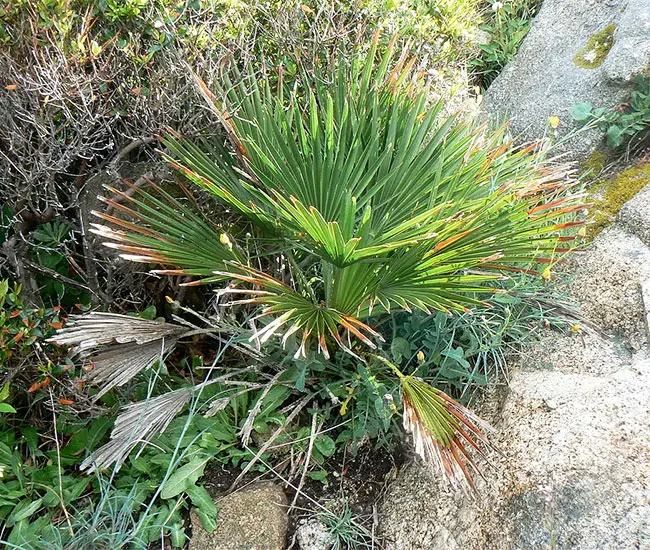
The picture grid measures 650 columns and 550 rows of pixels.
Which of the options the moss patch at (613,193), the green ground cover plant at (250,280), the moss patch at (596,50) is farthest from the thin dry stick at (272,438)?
the moss patch at (596,50)

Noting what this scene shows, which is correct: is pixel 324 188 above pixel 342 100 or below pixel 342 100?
below

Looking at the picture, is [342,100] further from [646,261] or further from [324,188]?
[646,261]

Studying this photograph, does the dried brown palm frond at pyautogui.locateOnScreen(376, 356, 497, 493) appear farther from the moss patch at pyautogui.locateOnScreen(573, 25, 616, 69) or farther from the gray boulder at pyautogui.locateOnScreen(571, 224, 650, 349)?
the moss patch at pyautogui.locateOnScreen(573, 25, 616, 69)

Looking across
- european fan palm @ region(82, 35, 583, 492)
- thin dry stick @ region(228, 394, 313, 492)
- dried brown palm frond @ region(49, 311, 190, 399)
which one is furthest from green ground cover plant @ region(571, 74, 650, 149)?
dried brown palm frond @ region(49, 311, 190, 399)

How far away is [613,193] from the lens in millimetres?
2984

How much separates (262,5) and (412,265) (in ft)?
5.46

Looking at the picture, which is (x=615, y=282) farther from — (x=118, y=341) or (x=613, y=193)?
(x=118, y=341)

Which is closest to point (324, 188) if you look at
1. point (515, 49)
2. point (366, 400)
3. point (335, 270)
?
point (335, 270)

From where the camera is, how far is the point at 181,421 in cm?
232

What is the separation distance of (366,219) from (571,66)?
2916mm

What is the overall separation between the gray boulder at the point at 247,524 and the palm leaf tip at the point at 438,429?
74 centimetres

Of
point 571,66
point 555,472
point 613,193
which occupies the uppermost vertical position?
point 571,66

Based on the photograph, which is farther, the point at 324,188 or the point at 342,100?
the point at 342,100

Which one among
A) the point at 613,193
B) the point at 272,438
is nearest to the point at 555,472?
the point at 272,438
